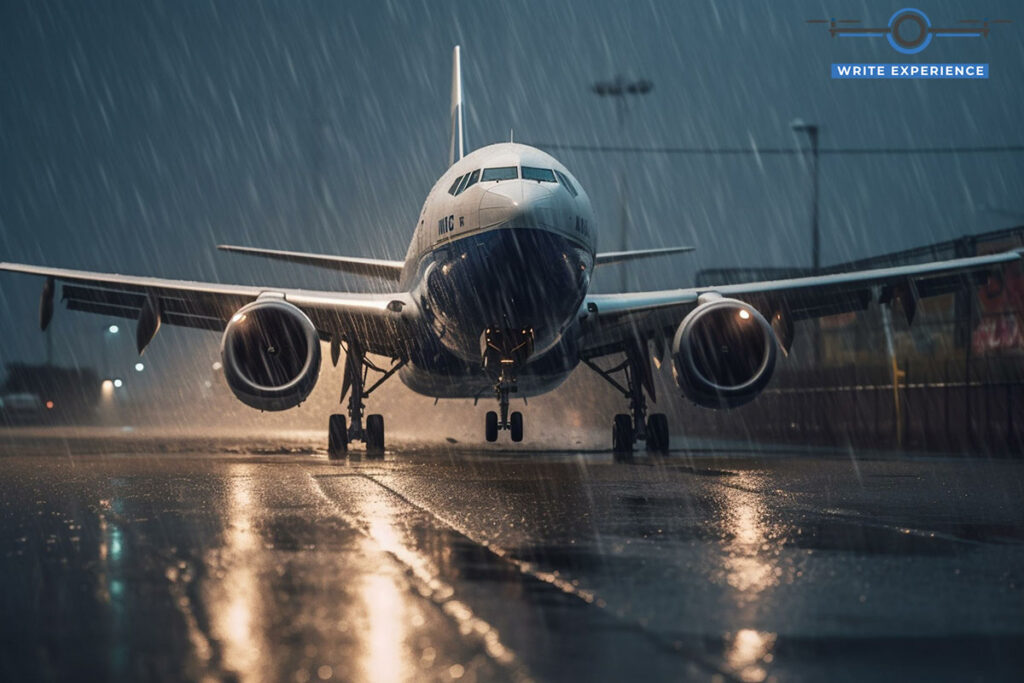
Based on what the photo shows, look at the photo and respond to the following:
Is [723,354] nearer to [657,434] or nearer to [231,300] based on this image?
[657,434]

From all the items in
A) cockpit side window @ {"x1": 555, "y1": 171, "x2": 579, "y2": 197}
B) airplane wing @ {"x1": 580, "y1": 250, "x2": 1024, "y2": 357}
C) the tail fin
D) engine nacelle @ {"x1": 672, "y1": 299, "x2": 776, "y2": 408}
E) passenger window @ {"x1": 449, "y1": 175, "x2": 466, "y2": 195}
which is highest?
the tail fin

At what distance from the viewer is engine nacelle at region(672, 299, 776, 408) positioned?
51.3 feet

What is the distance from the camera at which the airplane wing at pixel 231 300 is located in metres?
17.8

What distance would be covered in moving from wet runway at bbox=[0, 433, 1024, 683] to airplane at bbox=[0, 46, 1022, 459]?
486cm

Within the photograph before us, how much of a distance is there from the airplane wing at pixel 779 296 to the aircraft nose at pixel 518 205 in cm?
350

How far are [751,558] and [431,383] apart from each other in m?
14.4

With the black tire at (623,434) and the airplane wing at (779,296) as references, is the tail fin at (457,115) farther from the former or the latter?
the black tire at (623,434)

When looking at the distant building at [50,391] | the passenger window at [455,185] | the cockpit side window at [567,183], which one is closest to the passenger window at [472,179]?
the passenger window at [455,185]

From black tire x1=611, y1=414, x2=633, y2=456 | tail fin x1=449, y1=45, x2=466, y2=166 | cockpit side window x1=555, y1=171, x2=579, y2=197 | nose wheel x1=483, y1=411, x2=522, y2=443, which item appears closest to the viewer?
cockpit side window x1=555, y1=171, x2=579, y2=197

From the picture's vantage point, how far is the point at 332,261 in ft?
68.0

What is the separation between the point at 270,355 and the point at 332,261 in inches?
190

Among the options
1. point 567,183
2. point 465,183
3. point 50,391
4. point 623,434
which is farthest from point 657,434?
point 50,391

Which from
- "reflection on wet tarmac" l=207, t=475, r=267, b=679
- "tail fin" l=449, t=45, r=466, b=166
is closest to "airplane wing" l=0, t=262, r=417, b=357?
"tail fin" l=449, t=45, r=466, b=166

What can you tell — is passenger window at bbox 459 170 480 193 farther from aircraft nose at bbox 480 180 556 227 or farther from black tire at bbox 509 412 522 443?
black tire at bbox 509 412 522 443
